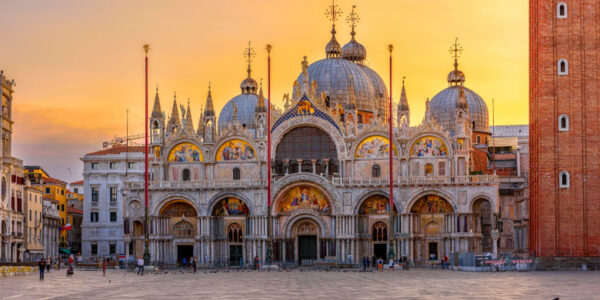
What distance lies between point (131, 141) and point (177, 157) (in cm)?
5666

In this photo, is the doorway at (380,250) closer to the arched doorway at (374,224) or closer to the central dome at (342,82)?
the arched doorway at (374,224)

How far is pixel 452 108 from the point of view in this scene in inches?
4031

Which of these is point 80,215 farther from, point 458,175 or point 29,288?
point 29,288

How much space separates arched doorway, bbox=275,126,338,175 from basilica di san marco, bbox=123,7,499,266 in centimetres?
9

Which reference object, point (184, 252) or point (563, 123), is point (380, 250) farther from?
point (563, 123)

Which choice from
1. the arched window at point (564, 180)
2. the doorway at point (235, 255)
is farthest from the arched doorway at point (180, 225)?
the arched window at point (564, 180)

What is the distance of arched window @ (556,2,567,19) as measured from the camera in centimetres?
6625

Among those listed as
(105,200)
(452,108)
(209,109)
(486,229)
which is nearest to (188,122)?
(209,109)

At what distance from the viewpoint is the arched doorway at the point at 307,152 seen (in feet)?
278

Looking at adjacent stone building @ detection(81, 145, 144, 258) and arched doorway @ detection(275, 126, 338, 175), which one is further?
adjacent stone building @ detection(81, 145, 144, 258)

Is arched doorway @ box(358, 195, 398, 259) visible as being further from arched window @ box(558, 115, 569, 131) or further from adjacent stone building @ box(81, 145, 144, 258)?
adjacent stone building @ box(81, 145, 144, 258)

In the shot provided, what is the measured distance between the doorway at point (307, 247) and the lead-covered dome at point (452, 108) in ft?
79.0

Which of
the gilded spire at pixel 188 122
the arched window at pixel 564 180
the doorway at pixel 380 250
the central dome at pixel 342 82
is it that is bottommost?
the doorway at pixel 380 250

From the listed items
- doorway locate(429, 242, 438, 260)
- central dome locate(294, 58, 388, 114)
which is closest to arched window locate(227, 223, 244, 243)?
central dome locate(294, 58, 388, 114)
